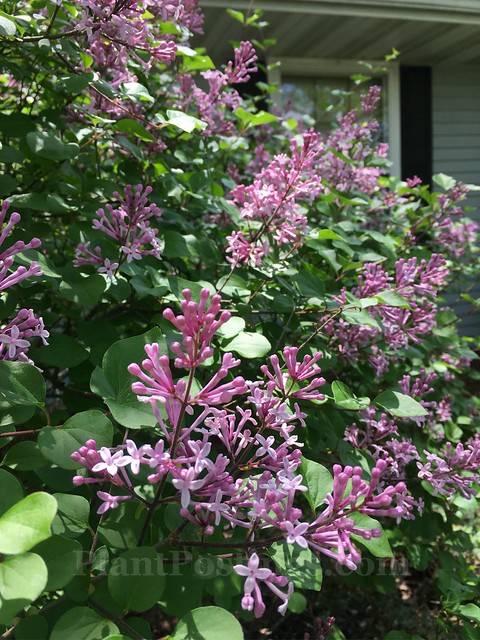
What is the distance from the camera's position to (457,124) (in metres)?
7.29

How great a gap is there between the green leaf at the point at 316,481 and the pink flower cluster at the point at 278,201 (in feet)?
2.12

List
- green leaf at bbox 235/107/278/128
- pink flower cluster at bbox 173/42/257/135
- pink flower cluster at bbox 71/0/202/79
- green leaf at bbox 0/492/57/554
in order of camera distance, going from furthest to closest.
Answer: pink flower cluster at bbox 173/42/257/135
green leaf at bbox 235/107/278/128
pink flower cluster at bbox 71/0/202/79
green leaf at bbox 0/492/57/554

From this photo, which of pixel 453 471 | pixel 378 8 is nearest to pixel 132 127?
pixel 453 471

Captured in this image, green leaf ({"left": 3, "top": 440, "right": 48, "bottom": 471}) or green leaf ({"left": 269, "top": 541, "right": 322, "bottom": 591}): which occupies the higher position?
green leaf ({"left": 3, "top": 440, "right": 48, "bottom": 471})

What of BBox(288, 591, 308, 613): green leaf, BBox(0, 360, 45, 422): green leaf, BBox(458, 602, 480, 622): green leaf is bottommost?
BBox(458, 602, 480, 622): green leaf

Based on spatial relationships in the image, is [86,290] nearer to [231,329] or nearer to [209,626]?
[231,329]

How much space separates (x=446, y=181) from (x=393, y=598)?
2.07 metres

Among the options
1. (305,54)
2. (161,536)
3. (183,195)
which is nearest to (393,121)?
(305,54)

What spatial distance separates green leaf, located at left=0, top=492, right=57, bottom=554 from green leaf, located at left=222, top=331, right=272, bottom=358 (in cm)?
66

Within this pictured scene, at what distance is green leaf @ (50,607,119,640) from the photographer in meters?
0.89

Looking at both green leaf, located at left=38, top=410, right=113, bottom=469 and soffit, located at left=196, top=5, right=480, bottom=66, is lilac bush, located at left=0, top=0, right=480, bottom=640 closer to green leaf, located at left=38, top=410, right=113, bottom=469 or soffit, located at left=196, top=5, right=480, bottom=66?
green leaf, located at left=38, top=410, right=113, bottom=469

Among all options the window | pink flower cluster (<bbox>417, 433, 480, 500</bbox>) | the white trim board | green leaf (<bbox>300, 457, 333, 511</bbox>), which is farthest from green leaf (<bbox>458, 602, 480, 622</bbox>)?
the window

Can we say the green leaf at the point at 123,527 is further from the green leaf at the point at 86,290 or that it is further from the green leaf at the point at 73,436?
the green leaf at the point at 86,290

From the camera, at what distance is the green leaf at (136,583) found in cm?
Result: 98
